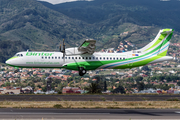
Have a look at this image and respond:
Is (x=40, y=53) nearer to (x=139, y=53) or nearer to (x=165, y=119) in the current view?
(x=139, y=53)

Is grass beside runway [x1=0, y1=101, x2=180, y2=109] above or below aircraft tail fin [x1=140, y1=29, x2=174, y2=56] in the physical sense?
below

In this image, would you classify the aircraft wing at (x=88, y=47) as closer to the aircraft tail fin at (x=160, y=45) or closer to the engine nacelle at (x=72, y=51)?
the engine nacelle at (x=72, y=51)

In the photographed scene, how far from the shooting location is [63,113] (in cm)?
3278

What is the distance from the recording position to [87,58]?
171ft

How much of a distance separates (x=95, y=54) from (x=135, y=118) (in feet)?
78.7

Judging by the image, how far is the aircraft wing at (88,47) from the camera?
47.2m

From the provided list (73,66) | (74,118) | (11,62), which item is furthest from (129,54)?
(74,118)

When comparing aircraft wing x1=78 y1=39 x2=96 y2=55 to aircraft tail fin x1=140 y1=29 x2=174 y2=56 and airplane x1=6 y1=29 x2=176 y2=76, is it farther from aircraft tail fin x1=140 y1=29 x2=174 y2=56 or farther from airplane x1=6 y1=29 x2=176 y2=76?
aircraft tail fin x1=140 y1=29 x2=174 y2=56

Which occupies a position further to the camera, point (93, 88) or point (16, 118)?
point (93, 88)

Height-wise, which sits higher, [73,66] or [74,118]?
[73,66]

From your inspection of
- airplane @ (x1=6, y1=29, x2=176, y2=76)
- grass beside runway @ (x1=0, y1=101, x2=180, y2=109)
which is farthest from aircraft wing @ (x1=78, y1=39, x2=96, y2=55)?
→ grass beside runway @ (x1=0, y1=101, x2=180, y2=109)

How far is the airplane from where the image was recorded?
1994 inches

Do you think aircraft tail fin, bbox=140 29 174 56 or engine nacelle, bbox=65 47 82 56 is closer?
engine nacelle, bbox=65 47 82 56

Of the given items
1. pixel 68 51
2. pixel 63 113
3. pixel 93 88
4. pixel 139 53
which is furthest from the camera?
pixel 93 88
